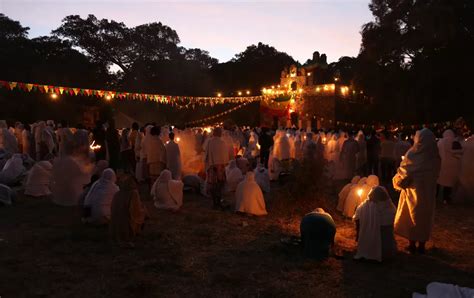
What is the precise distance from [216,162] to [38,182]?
13.6ft

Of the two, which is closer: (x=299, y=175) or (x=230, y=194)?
Answer: (x=299, y=175)

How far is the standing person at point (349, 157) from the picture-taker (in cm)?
1150

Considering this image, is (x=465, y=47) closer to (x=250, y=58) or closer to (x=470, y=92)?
(x=470, y=92)

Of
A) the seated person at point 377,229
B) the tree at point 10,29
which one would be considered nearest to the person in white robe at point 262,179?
the seated person at point 377,229

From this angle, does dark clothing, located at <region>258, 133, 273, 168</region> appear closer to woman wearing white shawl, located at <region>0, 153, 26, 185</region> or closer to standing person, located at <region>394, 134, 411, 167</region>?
standing person, located at <region>394, 134, 411, 167</region>

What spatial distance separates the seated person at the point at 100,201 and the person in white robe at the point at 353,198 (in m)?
3.99

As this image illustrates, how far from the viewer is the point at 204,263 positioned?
195 inches

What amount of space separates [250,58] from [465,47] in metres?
21.0

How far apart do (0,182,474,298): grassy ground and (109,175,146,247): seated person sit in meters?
0.19

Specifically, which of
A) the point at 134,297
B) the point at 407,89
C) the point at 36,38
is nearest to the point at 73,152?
the point at 134,297

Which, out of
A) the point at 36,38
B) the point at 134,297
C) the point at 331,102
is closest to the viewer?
the point at 134,297

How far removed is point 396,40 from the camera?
909 inches

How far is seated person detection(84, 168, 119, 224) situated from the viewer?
6.33 meters

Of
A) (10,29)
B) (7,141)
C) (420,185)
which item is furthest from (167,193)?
(10,29)
